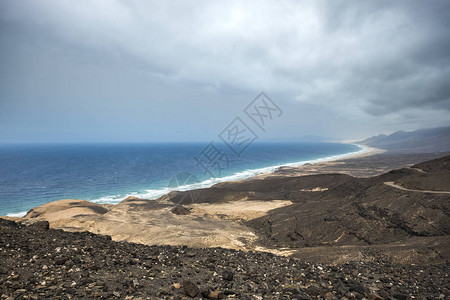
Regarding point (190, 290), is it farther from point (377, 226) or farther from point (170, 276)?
point (377, 226)

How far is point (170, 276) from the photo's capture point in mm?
6691

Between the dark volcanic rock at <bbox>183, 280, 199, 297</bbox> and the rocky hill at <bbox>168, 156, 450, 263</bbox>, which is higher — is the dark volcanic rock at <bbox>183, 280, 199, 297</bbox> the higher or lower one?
A: the higher one

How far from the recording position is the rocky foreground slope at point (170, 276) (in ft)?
17.8

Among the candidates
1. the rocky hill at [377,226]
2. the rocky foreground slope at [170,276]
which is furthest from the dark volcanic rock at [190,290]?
the rocky hill at [377,226]

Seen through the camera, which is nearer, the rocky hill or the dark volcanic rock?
the dark volcanic rock

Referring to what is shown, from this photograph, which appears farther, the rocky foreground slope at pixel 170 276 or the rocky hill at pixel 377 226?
the rocky hill at pixel 377 226

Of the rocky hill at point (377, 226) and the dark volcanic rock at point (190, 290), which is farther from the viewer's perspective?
the rocky hill at point (377, 226)

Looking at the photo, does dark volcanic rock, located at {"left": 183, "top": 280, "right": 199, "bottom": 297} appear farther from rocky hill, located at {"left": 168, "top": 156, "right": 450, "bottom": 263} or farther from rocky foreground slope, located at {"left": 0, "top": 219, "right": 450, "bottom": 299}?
rocky hill, located at {"left": 168, "top": 156, "right": 450, "bottom": 263}

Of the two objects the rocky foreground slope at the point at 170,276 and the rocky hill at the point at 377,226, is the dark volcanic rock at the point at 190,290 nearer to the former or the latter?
the rocky foreground slope at the point at 170,276

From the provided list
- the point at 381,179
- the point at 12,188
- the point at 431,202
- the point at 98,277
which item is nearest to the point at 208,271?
the point at 98,277

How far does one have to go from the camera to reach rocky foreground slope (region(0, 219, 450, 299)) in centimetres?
543

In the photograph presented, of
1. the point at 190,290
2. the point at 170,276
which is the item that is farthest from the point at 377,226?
the point at 190,290

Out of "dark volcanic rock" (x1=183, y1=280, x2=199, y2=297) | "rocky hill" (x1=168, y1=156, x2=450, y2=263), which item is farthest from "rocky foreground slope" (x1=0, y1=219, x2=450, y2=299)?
"rocky hill" (x1=168, y1=156, x2=450, y2=263)

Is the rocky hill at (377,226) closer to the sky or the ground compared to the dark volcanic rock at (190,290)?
closer to the ground
